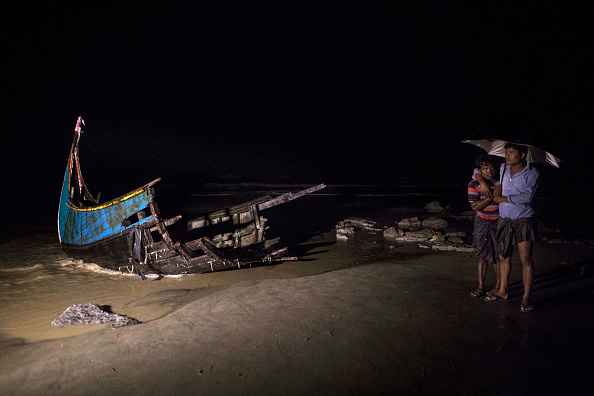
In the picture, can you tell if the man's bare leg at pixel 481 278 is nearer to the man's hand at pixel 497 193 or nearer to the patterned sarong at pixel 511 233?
the patterned sarong at pixel 511 233

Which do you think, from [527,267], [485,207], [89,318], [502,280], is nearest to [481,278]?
[502,280]

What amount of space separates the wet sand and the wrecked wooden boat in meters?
1.21

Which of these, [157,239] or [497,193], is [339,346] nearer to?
[497,193]

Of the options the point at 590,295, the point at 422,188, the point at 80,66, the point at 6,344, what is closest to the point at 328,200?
the point at 422,188

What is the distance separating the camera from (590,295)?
424 cm

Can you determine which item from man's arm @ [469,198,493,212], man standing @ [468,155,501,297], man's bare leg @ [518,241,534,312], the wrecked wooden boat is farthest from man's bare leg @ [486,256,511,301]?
the wrecked wooden boat

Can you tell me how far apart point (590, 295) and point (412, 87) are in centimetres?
2947

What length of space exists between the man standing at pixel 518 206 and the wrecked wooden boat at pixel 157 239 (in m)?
2.66

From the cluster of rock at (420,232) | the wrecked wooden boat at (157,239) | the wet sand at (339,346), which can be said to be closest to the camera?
the wet sand at (339,346)

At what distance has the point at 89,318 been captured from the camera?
4375 mm

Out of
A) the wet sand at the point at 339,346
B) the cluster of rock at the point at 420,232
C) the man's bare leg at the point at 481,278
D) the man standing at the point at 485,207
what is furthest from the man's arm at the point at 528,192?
the cluster of rock at the point at 420,232

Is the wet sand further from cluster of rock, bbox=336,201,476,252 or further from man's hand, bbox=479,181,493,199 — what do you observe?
cluster of rock, bbox=336,201,476,252

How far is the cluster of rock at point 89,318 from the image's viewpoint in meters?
4.20

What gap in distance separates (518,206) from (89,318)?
17.0ft
